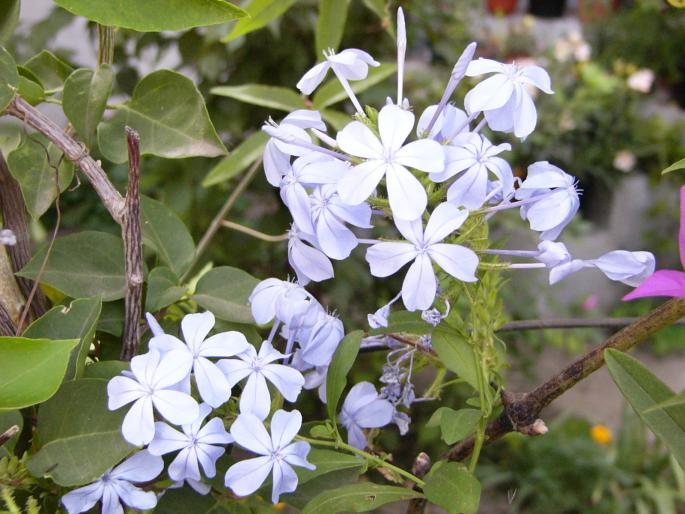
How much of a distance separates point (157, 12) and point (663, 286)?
25cm

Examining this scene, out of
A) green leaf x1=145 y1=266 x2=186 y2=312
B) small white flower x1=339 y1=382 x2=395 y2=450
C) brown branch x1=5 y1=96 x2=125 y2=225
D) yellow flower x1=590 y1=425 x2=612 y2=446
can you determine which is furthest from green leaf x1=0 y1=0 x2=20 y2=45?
yellow flower x1=590 y1=425 x2=612 y2=446

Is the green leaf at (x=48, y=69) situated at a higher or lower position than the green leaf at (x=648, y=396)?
higher

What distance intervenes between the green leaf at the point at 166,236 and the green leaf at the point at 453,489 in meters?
0.19

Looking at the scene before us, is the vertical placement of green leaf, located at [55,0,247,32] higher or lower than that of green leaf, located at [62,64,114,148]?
higher

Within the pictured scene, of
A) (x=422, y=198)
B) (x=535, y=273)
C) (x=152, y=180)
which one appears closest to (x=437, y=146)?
(x=422, y=198)

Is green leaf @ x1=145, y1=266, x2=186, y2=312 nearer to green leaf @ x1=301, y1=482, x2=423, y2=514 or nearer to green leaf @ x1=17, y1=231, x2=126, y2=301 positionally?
green leaf @ x1=17, y1=231, x2=126, y2=301

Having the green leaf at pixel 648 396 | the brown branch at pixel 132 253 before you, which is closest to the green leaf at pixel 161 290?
the brown branch at pixel 132 253

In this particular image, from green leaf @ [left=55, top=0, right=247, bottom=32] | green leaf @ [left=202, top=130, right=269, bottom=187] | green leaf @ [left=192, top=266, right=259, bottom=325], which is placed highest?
green leaf @ [left=55, top=0, right=247, bottom=32]

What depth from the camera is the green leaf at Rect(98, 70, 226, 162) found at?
1.47 feet

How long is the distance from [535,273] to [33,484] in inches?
92.6

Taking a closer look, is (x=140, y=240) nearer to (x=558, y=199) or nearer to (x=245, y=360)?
(x=245, y=360)

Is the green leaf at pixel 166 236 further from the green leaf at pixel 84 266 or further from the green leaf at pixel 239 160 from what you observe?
the green leaf at pixel 239 160

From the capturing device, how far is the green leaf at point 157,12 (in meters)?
0.38

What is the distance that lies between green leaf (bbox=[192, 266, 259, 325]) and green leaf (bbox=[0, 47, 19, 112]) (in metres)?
0.14
